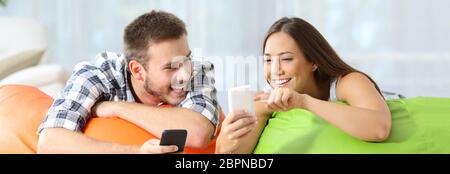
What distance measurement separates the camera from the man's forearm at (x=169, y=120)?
160 centimetres

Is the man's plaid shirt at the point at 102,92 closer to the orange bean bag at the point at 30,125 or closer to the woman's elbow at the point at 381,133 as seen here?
the orange bean bag at the point at 30,125

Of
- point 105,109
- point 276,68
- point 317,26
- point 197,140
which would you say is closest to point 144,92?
point 105,109

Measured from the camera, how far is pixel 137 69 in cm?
174

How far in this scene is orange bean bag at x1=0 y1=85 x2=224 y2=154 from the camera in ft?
5.24

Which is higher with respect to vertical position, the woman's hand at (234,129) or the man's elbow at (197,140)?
the woman's hand at (234,129)

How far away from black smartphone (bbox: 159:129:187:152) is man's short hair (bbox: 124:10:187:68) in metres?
0.35

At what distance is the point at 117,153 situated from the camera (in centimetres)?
148

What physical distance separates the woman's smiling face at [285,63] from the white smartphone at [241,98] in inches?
9.3

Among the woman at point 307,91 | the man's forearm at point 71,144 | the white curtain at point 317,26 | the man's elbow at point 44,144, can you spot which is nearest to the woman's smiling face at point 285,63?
the woman at point 307,91

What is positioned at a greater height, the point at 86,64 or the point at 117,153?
the point at 86,64

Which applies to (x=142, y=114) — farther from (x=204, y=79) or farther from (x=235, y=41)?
(x=235, y=41)

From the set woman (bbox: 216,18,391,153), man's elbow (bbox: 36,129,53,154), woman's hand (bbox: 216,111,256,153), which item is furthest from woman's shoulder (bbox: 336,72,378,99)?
man's elbow (bbox: 36,129,53,154)
